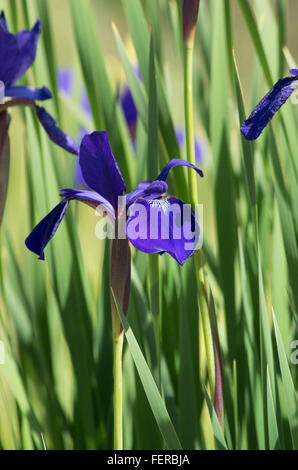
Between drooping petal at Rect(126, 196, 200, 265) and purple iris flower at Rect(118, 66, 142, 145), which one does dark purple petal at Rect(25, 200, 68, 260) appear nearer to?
drooping petal at Rect(126, 196, 200, 265)

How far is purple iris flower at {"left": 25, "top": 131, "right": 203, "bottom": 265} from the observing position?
1.20ft

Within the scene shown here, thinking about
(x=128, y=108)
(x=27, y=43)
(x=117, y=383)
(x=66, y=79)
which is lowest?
(x=117, y=383)

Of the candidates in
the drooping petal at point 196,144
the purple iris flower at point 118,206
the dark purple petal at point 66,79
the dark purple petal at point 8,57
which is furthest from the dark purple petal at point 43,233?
the dark purple petal at point 66,79

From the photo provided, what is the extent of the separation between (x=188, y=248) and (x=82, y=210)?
113 centimetres

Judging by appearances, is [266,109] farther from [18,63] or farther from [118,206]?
[18,63]

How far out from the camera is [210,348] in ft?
1.44

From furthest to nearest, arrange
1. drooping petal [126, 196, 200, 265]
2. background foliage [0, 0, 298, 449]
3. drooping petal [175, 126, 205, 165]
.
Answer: drooping petal [175, 126, 205, 165], background foliage [0, 0, 298, 449], drooping petal [126, 196, 200, 265]

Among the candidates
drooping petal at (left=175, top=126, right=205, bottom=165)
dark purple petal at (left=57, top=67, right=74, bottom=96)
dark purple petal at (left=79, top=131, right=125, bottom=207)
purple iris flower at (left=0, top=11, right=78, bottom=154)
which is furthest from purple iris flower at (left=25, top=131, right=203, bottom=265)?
dark purple petal at (left=57, top=67, right=74, bottom=96)

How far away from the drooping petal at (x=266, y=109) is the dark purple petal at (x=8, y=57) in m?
0.26

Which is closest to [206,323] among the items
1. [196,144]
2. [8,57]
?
[8,57]

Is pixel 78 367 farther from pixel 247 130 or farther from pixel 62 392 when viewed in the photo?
pixel 247 130

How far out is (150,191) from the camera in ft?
1.28

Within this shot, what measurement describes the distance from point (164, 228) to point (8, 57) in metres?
0.27

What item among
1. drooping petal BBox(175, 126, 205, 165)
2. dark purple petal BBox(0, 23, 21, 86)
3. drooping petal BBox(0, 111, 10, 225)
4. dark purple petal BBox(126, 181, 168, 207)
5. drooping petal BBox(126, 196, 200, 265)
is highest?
drooping petal BBox(175, 126, 205, 165)
